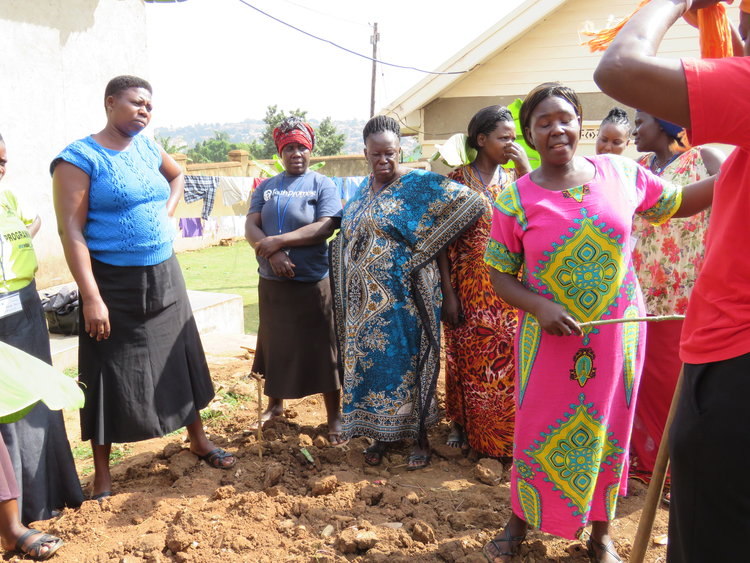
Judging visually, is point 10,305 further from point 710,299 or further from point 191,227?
point 191,227

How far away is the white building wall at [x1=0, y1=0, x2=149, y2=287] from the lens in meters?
7.44

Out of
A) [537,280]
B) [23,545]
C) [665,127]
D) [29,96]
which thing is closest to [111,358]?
[23,545]

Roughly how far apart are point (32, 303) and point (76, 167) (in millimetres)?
701

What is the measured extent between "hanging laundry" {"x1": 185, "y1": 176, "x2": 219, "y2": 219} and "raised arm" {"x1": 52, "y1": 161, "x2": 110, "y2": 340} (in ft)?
23.5

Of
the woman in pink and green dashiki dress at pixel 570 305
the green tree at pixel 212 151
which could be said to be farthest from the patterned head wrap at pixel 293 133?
the green tree at pixel 212 151

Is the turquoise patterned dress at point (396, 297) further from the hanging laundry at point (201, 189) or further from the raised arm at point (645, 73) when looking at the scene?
the hanging laundry at point (201, 189)

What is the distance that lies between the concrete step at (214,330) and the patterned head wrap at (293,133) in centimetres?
262

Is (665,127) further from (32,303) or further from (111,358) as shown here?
(32,303)

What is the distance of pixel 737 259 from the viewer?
4.44 ft

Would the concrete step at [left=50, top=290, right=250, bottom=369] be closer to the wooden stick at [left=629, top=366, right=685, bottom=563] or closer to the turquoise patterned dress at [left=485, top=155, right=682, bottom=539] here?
the turquoise patterned dress at [left=485, top=155, right=682, bottom=539]

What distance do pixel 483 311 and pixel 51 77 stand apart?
7.15m

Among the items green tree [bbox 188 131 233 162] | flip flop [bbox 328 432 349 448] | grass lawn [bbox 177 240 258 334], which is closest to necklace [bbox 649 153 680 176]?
flip flop [bbox 328 432 349 448]

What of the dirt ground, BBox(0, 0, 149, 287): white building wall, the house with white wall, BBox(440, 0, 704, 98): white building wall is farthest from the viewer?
BBox(440, 0, 704, 98): white building wall

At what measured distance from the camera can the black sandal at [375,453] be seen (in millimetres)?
3641
